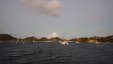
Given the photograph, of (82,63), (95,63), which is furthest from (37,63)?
(95,63)

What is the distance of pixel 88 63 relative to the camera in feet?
133

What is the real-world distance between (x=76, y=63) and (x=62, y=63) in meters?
3.26

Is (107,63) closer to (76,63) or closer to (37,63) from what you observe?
(76,63)

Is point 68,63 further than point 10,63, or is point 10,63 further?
point 68,63

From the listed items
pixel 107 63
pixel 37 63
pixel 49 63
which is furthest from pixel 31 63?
pixel 107 63

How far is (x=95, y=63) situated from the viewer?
41031 millimetres

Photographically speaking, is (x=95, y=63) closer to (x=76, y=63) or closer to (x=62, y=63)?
(x=76, y=63)

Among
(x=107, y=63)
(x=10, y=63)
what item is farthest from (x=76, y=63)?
(x=10, y=63)

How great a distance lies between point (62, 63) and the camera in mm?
40250

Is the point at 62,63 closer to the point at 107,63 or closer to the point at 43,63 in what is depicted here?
the point at 43,63

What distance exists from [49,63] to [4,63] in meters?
9.90

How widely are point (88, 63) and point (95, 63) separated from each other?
1794mm

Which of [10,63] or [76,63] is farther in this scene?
[76,63]

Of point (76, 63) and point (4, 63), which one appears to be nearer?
point (4, 63)
